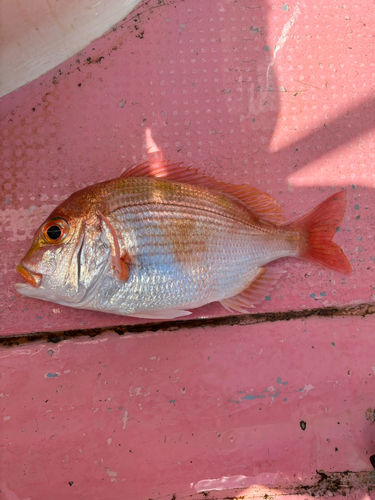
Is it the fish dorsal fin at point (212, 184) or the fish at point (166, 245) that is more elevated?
the fish dorsal fin at point (212, 184)

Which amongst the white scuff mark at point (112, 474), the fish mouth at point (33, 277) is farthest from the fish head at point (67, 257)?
the white scuff mark at point (112, 474)

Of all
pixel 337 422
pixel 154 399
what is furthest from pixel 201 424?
pixel 337 422

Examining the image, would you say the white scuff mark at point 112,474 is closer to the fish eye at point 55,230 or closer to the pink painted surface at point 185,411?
the pink painted surface at point 185,411

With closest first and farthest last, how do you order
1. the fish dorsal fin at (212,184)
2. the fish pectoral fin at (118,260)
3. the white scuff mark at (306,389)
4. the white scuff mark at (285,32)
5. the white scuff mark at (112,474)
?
the fish pectoral fin at (118,260), the fish dorsal fin at (212,184), the white scuff mark at (112,474), the white scuff mark at (306,389), the white scuff mark at (285,32)

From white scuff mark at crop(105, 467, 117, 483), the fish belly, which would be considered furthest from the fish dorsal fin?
white scuff mark at crop(105, 467, 117, 483)

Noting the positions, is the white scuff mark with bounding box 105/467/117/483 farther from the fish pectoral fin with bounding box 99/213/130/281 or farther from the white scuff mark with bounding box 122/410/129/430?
the fish pectoral fin with bounding box 99/213/130/281

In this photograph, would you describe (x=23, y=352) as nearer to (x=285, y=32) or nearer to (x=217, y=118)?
(x=217, y=118)

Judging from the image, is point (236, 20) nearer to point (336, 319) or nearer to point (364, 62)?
point (364, 62)
